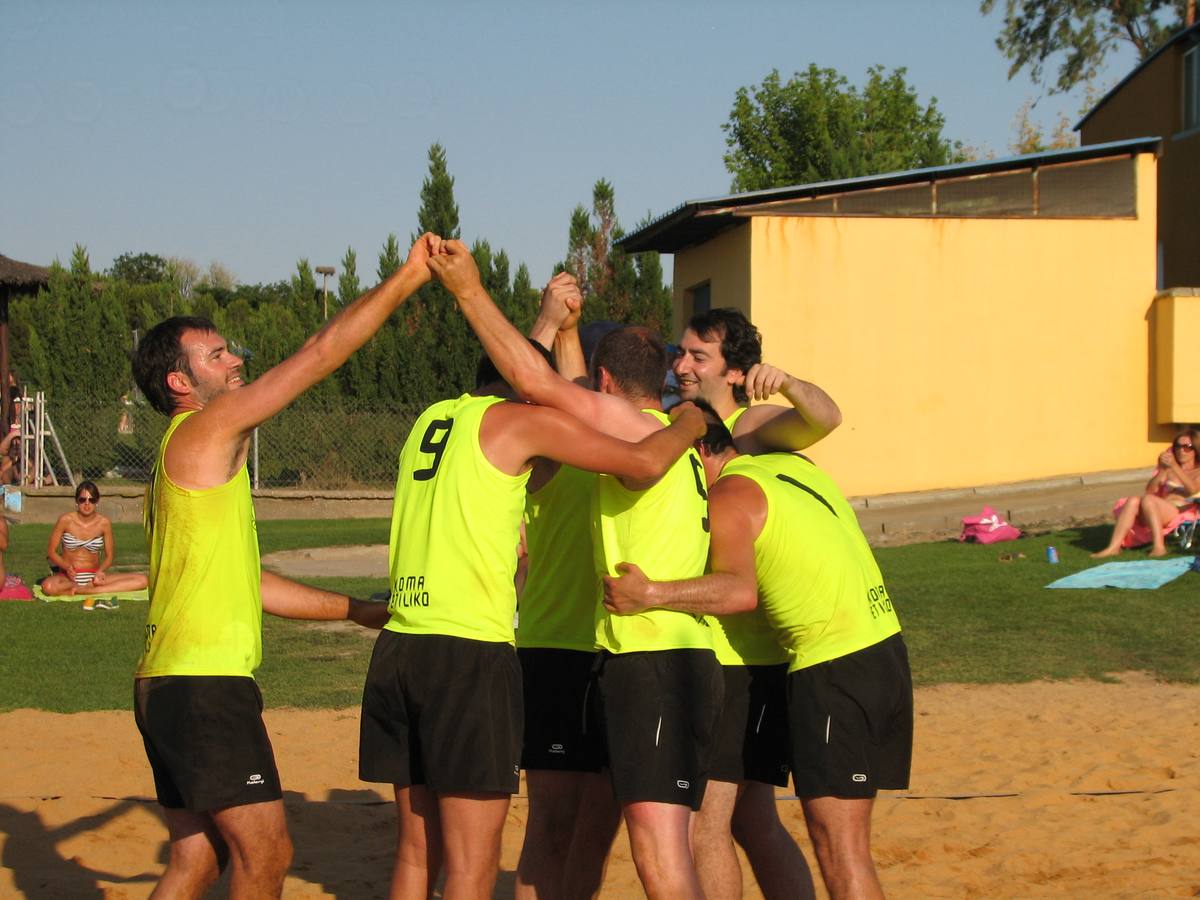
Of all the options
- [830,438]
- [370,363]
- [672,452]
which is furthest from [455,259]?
[370,363]

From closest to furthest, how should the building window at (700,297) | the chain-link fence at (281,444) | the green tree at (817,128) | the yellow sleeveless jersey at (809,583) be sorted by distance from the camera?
the yellow sleeveless jersey at (809,583)
the building window at (700,297)
the chain-link fence at (281,444)
the green tree at (817,128)

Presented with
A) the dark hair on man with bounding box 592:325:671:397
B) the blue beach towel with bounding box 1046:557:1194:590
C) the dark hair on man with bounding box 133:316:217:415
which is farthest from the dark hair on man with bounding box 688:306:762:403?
the blue beach towel with bounding box 1046:557:1194:590

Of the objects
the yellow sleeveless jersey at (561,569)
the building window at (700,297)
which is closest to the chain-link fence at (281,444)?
the building window at (700,297)

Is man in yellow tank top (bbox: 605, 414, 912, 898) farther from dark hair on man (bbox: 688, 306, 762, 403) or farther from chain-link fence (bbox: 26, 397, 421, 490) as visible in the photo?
chain-link fence (bbox: 26, 397, 421, 490)

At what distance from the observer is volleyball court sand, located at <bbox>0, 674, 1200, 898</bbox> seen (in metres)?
5.93

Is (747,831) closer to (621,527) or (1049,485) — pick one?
(621,527)

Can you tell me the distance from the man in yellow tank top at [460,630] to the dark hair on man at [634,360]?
1.44ft

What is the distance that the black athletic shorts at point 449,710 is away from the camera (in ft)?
13.4

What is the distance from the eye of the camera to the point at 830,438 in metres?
21.0

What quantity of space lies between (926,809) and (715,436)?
309 centimetres

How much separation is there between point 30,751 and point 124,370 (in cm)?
2320

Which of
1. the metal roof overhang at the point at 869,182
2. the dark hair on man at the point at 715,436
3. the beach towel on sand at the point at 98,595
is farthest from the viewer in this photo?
the metal roof overhang at the point at 869,182

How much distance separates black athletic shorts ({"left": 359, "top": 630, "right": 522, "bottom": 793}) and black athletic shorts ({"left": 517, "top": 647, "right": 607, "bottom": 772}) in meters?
0.57

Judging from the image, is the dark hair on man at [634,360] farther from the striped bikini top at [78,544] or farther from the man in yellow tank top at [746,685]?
the striped bikini top at [78,544]
